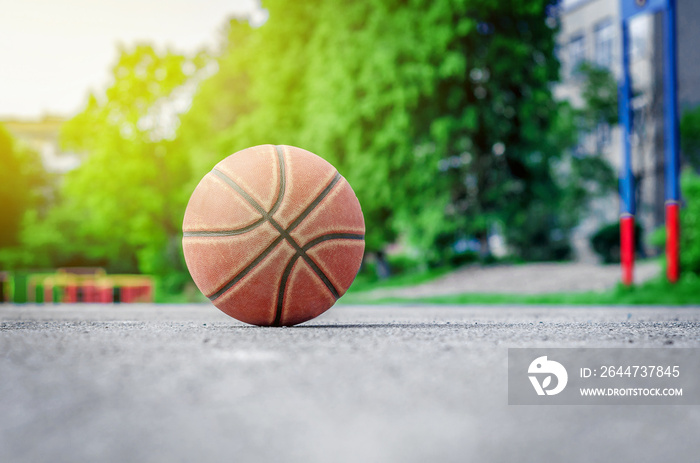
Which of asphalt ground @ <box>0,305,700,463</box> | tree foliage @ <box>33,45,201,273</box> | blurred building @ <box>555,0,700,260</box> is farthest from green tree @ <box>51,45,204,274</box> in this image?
asphalt ground @ <box>0,305,700,463</box>

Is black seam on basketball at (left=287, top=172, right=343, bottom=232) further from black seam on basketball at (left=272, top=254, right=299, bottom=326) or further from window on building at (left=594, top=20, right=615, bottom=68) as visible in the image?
window on building at (left=594, top=20, right=615, bottom=68)

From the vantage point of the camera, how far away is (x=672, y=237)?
12727 millimetres

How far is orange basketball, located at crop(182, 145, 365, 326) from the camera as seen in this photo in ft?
17.0

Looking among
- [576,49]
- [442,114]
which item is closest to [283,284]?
[442,114]

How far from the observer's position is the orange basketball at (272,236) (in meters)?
5.18

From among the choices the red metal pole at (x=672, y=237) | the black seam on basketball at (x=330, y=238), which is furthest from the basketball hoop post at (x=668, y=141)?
the black seam on basketball at (x=330, y=238)

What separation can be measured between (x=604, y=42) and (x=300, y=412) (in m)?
35.0

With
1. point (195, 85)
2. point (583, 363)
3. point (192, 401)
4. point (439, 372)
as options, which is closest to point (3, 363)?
point (192, 401)

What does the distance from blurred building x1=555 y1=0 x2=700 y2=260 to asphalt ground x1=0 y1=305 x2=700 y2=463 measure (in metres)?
23.6

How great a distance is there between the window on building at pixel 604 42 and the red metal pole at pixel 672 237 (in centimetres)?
2208

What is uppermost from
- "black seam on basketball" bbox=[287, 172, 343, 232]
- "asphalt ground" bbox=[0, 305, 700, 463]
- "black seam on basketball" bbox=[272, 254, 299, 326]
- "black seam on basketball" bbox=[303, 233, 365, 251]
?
"black seam on basketball" bbox=[287, 172, 343, 232]

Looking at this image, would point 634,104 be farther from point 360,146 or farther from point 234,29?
point 234,29

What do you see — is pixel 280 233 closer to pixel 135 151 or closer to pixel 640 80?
pixel 135 151

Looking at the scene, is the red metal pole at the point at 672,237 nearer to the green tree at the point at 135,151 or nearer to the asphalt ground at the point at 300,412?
the asphalt ground at the point at 300,412
